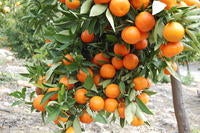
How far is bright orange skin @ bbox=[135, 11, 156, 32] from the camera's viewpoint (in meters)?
1.28

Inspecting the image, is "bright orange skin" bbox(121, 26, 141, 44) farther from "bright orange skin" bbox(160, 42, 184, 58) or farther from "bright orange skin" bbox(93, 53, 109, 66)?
"bright orange skin" bbox(93, 53, 109, 66)

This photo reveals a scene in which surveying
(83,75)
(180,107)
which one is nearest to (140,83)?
(83,75)

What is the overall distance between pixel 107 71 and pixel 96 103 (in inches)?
5.5

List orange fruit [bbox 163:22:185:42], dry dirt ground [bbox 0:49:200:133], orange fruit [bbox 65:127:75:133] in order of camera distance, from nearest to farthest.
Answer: orange fruit [bbox 163:22:185:42] → orange fruit [bbox 65:127:75:133] → dry dirt ground [bbox 0:49:200:133]

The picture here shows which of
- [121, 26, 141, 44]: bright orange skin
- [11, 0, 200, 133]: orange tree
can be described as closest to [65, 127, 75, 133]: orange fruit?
[11, 0, 200, 133]: orange tree

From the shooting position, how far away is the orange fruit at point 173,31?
123cm

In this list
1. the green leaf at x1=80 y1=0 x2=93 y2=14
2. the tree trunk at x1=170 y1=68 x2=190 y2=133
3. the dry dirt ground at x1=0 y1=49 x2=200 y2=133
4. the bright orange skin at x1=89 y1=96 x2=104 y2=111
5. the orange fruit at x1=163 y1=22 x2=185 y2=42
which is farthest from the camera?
the dry dirt ground at x1=0 y1=49 x2=200 y2=133

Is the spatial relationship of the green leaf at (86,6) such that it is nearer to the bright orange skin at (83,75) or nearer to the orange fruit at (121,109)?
the bright orange skin at (83,75)

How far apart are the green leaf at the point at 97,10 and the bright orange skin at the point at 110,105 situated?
400 mm

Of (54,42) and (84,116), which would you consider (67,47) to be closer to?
(54,42)

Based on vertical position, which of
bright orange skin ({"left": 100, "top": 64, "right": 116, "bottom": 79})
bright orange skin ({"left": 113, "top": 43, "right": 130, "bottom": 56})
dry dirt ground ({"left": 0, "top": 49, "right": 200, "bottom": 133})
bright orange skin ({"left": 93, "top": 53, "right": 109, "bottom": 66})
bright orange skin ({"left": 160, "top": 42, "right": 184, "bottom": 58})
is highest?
bright orange skin ({"left": 160, "top": 42, "right": 184, "bottom": 58})

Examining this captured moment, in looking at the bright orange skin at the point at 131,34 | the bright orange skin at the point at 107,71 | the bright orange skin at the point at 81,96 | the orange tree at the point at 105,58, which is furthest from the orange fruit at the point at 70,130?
the bright orange skin at the point at 131,34

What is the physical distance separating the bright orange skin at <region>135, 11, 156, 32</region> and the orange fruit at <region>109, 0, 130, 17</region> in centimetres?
5

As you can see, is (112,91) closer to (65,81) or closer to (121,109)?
(121,109)
